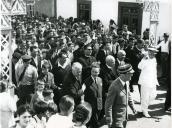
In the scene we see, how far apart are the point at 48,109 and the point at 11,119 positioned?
0.83 meters

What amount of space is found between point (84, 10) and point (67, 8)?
1.87m

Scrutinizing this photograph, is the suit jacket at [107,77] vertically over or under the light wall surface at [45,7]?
under

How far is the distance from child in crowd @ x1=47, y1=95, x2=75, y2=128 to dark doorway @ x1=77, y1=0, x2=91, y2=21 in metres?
17.9

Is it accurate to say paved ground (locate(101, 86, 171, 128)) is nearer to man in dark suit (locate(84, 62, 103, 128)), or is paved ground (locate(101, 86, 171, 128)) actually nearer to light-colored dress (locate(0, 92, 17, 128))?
man in dark suit (locate(84, 62, 103, 128))

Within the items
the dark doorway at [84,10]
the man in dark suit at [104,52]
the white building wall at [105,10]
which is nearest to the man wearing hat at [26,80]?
the man in dark suit at [104,52]

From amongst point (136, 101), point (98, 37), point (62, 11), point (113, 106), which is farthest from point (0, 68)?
point (62, 11)

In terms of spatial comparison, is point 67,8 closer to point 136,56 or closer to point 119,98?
point 136,56

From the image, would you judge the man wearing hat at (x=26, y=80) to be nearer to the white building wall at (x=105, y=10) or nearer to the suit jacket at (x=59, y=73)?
the suit jacket at (x=59, y=73)

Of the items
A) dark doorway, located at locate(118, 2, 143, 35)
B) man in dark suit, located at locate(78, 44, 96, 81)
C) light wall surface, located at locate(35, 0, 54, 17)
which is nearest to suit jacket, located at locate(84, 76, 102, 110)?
man in dark suit, located at locate(78, 44, 96, 81)

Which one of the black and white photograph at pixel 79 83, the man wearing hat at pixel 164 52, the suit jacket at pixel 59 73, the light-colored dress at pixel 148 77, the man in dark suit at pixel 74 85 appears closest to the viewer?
the black and white photograph at pixel 79 83

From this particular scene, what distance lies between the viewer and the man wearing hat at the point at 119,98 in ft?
21.8

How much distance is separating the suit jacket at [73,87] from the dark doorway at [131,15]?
11.9 m

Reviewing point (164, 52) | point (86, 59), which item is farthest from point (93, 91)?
point (164, 52)

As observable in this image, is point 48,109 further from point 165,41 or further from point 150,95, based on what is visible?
point 165,41
